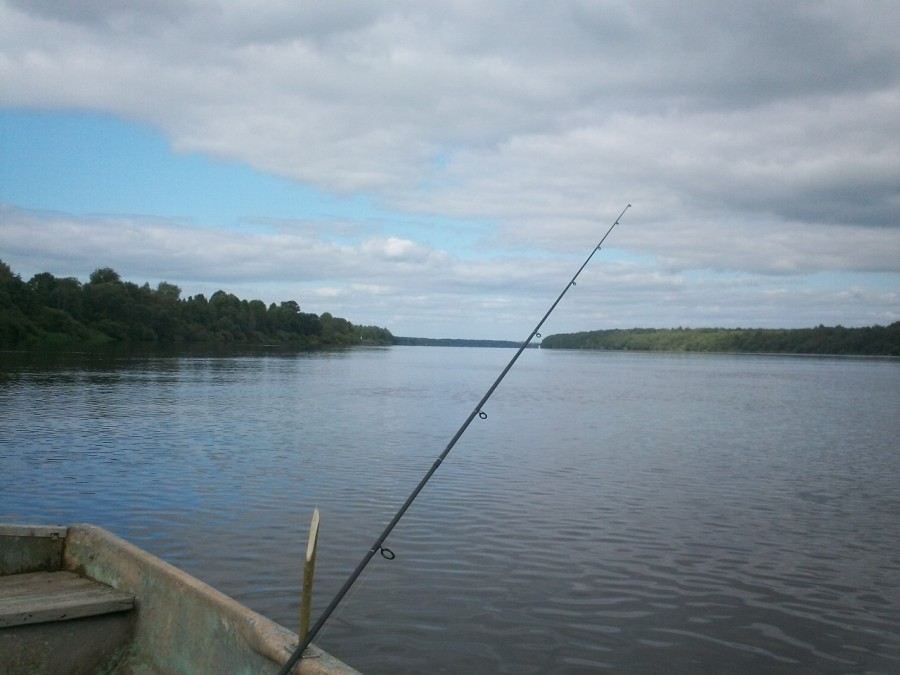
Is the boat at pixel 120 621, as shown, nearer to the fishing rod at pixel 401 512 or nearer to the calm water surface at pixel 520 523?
the fishing rod at pixel 401 512

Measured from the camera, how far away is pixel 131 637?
18.6 feet

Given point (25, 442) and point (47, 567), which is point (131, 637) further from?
point (25, 442)

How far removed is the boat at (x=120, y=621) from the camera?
479cm

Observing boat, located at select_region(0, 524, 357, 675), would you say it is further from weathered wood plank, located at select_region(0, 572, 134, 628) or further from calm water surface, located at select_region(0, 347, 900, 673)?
calm water surface, located at select_region(0, 347, 900, 673)

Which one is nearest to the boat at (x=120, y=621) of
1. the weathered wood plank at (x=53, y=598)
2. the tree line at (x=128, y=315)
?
the weathered wood plank at (x=53, y=598)

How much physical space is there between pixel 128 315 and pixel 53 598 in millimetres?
112696

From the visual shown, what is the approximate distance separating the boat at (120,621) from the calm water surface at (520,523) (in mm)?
2027

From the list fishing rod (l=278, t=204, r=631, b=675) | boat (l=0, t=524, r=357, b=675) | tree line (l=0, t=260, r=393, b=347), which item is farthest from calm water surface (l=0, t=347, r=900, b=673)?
tree line (l=0, t=260, r=393, b=347)

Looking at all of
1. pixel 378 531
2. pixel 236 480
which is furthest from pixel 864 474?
pixel 236 480

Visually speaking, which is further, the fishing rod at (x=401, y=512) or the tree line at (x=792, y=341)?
the tree line at (x=792, y=341)

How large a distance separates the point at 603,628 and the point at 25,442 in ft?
49.5

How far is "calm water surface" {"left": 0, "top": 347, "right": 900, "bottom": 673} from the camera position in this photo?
7.62m

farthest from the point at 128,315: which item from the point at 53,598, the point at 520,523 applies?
the point at 53,598

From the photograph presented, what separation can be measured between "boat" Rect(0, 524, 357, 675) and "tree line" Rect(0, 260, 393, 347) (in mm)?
86210
